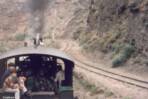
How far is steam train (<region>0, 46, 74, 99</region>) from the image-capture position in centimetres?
1748

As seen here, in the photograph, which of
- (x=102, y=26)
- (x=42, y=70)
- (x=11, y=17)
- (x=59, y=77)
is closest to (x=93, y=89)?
(x=59, y=77)

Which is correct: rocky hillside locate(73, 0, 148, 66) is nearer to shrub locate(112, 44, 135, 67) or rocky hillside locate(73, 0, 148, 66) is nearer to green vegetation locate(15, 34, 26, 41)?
shrub locate(112, 44, 135, 67)

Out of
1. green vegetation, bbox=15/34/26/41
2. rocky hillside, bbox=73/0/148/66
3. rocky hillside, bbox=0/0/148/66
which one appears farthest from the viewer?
green vegetation, bbox=15/34/26/41

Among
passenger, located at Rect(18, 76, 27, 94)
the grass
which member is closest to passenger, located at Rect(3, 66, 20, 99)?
passenger, located at Rect(18, 76, 27, 94)

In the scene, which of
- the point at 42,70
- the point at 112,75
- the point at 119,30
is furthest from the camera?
the point at 119,30

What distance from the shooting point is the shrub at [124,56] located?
3250 cm

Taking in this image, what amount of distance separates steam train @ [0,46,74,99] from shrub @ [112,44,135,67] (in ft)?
47.0

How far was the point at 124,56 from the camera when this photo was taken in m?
32.6

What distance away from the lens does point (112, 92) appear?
23.2 m

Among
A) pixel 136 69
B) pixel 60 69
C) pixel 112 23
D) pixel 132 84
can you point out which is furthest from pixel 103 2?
pixel 60 69

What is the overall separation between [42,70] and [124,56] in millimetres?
15141

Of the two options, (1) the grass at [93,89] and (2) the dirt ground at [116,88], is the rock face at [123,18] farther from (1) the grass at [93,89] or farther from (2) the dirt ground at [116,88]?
(1) the grass at [93,89]

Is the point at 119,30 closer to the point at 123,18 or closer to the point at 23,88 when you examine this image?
the point at 123,18

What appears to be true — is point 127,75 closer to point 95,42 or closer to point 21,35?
point 95,42
